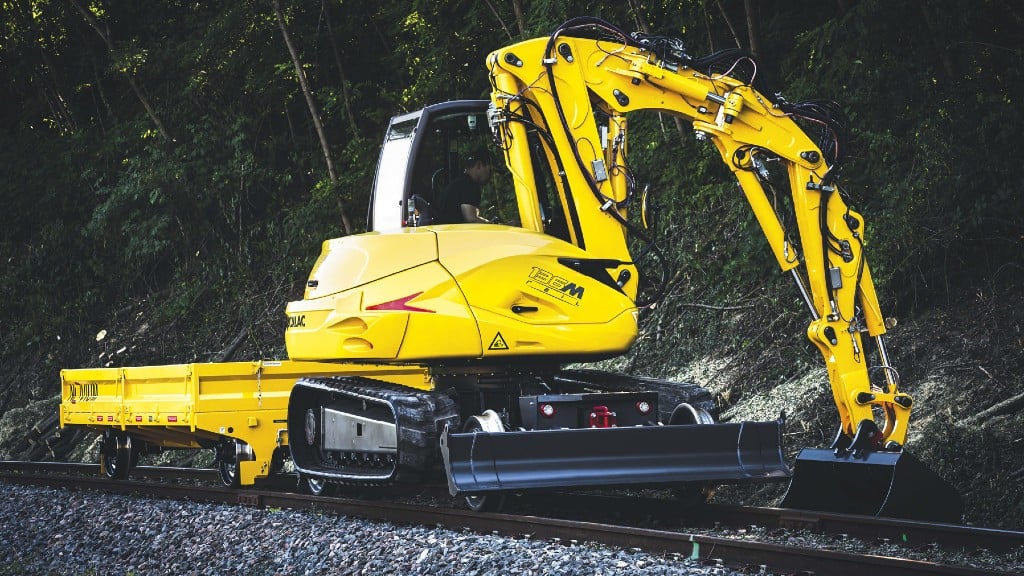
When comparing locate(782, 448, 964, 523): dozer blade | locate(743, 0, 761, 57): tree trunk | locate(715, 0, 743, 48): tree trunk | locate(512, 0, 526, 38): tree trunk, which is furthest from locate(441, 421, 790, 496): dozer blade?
locate(512, 0, 526, 38): tree trunk

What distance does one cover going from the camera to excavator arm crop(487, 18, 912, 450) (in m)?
7.87

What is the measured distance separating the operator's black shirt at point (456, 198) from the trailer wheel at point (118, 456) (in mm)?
5277

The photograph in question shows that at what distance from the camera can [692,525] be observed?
7.92 metres

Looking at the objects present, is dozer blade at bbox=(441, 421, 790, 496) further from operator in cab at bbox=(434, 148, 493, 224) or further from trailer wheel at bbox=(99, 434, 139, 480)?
trailer wheel at bbox=(99, 434, 139, 480)

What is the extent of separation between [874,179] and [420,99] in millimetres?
7585

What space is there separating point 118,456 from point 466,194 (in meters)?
5.67

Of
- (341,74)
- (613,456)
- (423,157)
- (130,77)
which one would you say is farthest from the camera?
(130,77)

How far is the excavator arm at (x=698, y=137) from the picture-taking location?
7871 mm

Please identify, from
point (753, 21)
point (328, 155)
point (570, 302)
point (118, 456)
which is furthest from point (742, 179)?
point (328, 155)

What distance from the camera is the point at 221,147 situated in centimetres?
2216

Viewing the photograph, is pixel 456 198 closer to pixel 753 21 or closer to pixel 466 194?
pixel 466 194

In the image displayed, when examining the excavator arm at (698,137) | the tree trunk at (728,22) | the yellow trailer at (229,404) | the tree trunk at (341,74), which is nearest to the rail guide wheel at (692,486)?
the excavator arm at (698,137)

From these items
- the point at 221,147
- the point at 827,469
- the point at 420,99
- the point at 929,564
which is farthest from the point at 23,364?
the point at 929,564

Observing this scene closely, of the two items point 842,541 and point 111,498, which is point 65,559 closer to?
point 111,498
